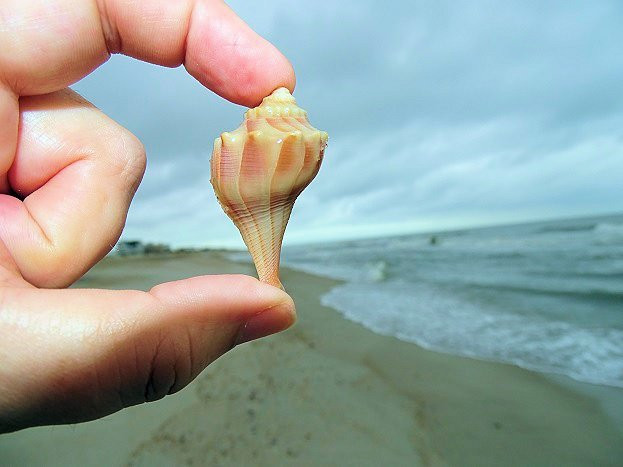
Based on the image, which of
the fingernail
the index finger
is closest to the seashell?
the index finger

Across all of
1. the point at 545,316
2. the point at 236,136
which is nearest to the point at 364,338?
the point at 545,316

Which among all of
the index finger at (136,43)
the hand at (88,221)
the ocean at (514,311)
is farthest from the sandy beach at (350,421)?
the index finger at (136,43)

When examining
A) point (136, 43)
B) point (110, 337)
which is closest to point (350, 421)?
point (110, 337)

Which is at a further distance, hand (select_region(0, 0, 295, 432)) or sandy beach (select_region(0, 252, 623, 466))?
sandy beach (select_region(0, 252, 623, 466))

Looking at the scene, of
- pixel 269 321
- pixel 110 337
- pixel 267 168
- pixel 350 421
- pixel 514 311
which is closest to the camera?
pixel 110 337

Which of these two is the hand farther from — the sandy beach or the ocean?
the ocean

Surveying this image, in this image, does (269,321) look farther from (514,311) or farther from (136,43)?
(514,311)
